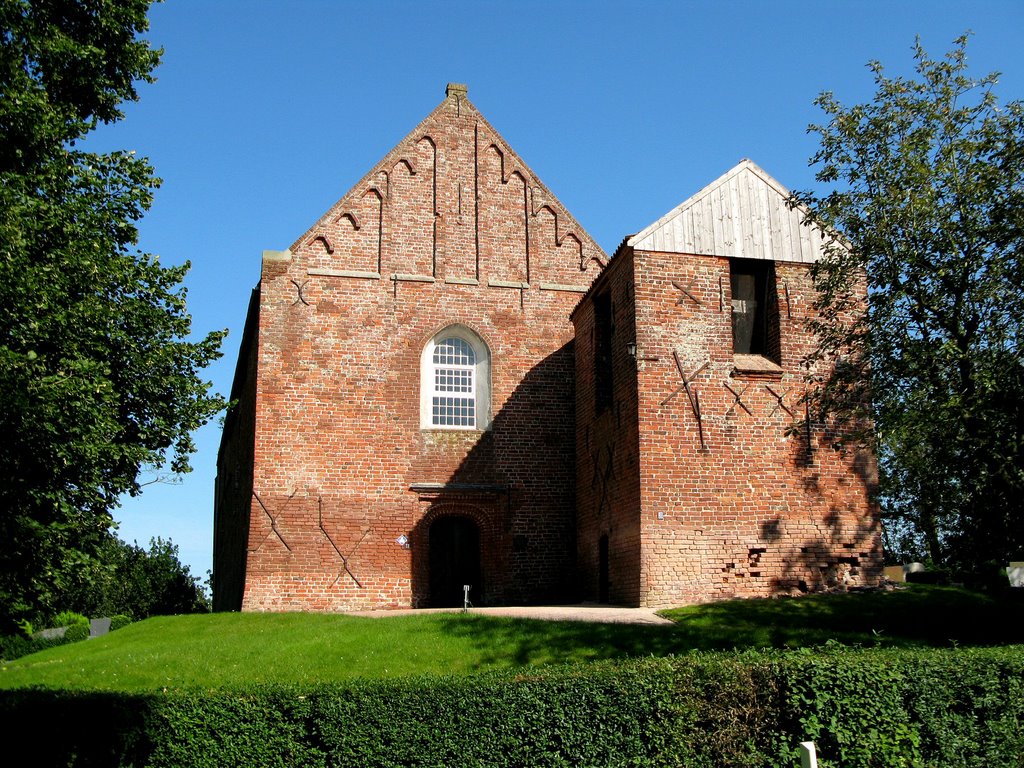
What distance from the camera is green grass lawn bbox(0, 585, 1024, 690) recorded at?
45.4ft

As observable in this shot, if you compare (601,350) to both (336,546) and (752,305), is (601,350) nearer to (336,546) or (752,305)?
(752,305)

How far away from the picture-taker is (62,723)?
31.8 feet

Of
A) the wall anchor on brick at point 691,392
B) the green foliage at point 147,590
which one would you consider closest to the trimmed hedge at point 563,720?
the wall anchor on brick at point 691,392

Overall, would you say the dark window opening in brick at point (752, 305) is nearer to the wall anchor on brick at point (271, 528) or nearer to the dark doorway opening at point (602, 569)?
the dark doorway opening at point (602, 569)

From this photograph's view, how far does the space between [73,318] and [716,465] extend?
11.8m

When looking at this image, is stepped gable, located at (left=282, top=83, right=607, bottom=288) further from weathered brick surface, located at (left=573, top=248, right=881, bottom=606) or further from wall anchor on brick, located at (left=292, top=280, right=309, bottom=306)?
weathered brick surface, located at (left=573, top=248, right=881, bottom=606)

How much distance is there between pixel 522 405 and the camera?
23.8 m

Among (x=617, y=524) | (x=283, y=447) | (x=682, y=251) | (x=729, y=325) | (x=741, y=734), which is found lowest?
(x=741, y=734)

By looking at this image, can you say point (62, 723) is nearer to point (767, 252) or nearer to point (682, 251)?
point (682, 251)

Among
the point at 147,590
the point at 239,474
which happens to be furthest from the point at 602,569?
the point at 147,590

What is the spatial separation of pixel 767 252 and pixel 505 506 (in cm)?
863

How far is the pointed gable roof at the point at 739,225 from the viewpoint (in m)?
19.3

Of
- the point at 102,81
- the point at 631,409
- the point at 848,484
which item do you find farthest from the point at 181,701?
the point at 848,484

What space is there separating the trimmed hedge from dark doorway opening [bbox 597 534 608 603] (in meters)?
10.5
